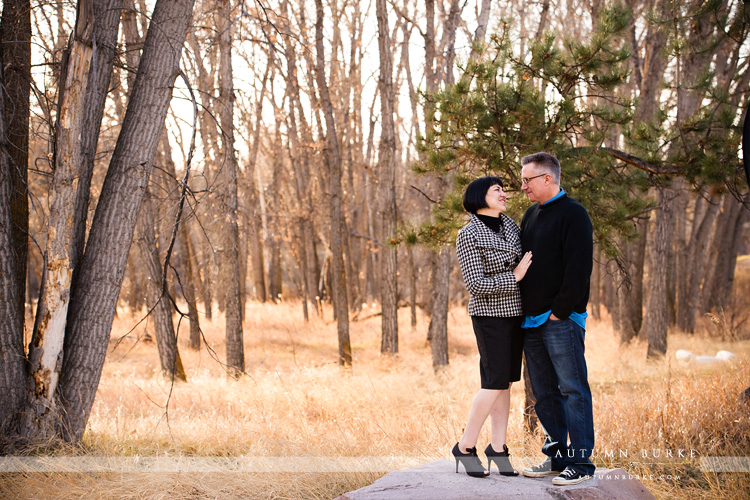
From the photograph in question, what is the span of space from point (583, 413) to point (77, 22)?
456 centimetres

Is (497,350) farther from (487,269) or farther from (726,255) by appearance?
(726,255)

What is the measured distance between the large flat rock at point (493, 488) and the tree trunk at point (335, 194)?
769 cm

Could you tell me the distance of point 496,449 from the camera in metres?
3.71

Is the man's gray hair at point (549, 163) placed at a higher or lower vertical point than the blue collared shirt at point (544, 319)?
higher

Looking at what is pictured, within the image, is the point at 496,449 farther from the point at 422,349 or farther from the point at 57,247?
the point at 422,349

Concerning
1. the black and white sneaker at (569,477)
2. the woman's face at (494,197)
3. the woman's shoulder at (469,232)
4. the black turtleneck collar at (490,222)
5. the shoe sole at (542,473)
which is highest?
the woman's face at (494,197)

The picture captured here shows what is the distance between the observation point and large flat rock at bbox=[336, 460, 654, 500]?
3.20m

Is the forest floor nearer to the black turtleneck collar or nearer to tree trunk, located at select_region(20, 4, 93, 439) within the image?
tree trunk, located at select_region(20, 4, 93, 439)

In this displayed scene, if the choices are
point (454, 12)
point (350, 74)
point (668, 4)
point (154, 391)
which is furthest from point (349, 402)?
point (350, 74)

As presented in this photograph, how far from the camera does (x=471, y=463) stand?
142 inches

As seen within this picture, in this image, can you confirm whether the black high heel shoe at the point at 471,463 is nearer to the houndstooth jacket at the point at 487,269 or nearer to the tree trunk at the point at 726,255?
the houndstooth jacket at the point at 487,269

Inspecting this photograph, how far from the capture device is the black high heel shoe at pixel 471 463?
11.7ft

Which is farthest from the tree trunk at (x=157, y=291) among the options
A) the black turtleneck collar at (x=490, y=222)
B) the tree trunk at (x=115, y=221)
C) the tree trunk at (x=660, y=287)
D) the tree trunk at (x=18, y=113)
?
the tree trunk at (x=660, y=287)

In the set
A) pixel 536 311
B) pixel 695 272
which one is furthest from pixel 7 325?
pixel 695 272
